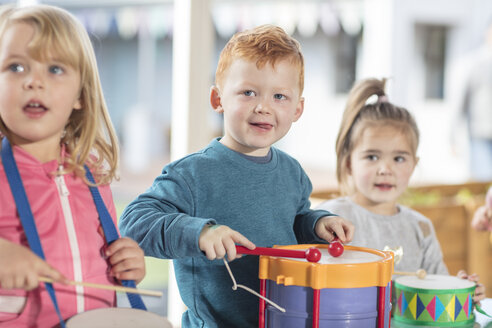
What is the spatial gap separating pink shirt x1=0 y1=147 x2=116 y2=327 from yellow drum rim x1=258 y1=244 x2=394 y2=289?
284 mm

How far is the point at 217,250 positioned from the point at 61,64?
369 millimetres

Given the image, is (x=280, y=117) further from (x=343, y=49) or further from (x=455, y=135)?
(x=343, y=49)

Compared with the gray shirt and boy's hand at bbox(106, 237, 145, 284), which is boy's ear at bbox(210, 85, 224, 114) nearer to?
boy's hand at bbox(106, 237, 145, 284)

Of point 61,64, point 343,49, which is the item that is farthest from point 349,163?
point 343,49

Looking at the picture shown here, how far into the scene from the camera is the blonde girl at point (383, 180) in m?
1.64

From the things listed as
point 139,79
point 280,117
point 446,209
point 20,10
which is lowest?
point 446,209

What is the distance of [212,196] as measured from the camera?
3.90ft

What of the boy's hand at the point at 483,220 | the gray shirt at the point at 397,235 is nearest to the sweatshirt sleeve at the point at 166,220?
the gray shirt at the point at 397,235

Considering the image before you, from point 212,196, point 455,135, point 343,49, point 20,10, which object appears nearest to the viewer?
point 20,10

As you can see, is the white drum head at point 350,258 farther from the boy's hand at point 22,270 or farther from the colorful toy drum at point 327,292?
the boy's hand at point 22,270

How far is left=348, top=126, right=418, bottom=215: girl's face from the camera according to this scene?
1639 mm

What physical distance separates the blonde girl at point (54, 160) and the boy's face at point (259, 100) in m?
0.27

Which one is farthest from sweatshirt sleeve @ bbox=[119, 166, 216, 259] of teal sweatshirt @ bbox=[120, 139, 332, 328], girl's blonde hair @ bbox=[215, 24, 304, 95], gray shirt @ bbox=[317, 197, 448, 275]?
gray shirt @ bbox=[317, 197, 448, 275]

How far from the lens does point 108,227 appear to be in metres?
1.01
